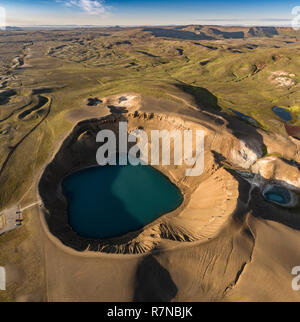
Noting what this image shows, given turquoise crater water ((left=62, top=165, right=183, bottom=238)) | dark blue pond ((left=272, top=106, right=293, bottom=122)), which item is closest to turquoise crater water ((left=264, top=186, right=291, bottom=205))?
turquoise crater water ((left=62, top=165, right=183, bottom=238))

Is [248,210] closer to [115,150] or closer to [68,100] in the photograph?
[115,150]

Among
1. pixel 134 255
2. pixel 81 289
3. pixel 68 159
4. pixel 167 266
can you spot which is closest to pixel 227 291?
pixel 167 266

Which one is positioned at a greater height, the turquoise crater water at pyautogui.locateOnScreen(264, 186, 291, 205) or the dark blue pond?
the dark blue pond

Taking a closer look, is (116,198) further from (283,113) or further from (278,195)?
(283,113)

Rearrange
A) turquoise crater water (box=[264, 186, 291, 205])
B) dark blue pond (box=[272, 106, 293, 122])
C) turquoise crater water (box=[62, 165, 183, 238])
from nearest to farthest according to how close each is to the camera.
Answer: turquoise crater water (box=[62, 165, 183, 238]) → turquoise crater water (box=[264, 186, 291, 205]) → dark blue pond (box=[272, 106, 293, 122])

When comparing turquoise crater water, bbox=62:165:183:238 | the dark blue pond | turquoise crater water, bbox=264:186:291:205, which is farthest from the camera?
the dark blue pond

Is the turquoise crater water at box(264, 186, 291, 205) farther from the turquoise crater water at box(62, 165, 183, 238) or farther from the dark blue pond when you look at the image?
the dark blue pond
